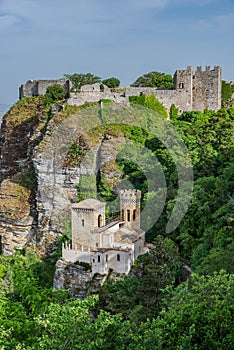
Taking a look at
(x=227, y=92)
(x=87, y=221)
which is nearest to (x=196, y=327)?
(x=87, y=221)

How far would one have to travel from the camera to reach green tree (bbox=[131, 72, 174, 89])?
42647 millimetres

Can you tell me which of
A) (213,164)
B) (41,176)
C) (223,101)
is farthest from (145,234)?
(223,101)

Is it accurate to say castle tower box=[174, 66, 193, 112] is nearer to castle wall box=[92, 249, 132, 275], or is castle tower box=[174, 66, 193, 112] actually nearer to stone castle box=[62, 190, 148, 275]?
stone castle box=[62, 190, 148, 275]

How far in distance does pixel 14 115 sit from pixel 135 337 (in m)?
30.7

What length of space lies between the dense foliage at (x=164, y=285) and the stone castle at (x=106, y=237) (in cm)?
85

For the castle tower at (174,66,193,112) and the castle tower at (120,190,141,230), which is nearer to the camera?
the castle tower at (120,190,141,230)

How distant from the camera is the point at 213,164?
30.7 metres

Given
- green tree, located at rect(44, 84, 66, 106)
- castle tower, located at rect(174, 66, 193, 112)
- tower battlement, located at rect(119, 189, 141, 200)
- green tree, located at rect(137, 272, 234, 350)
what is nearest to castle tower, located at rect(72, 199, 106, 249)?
tower battlement, located at rect(119, 189, 141, 200)

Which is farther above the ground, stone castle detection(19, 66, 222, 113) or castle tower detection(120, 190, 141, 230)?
stone castle detection(19, 66, 222, 113)

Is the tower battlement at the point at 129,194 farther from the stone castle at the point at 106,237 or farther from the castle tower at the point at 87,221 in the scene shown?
the castle tower at the point at 87,221

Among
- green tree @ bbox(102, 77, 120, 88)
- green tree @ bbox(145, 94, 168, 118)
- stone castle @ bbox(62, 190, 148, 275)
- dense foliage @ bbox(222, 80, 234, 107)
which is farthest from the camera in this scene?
green tree @ bbox(102, 77, 120, 88)

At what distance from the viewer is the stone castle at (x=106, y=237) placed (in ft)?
84.4

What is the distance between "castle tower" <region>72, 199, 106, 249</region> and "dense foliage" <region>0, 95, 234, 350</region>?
2.96 metres

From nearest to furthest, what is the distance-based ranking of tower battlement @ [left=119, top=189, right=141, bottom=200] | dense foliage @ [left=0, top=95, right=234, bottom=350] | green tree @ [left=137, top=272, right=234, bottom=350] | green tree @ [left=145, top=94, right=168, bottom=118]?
green tree @ [left=137, top=272, right=234, bottom=350]
dense foliage @ [left=0, top=95, right=234, bottom=350]
tower battlement @ [left=119, top=189, right=141, bottom=200]
green tree @ [left=145, top=94, right=168, bottom=118]
